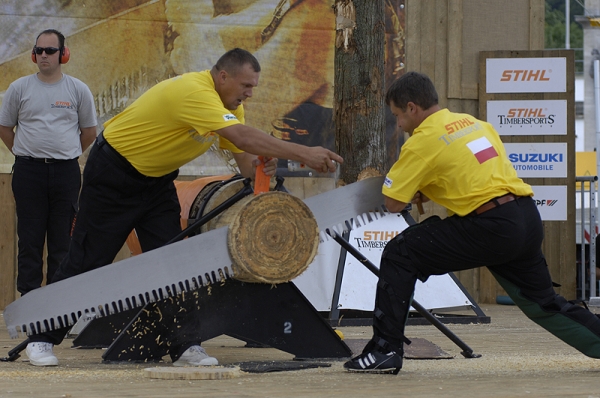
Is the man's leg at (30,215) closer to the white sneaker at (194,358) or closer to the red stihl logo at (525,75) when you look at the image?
the white sneaker at (194,358)

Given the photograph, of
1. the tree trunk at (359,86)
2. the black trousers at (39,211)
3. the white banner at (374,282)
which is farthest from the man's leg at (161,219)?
the white banner at (374,282)

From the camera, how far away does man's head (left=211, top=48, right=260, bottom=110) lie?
5473mm

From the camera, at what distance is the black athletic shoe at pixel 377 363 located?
501 cm

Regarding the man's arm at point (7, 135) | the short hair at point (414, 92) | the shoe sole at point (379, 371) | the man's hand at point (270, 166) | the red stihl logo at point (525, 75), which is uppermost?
the red stihl logo at point (525, 75)

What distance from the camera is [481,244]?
5055mm

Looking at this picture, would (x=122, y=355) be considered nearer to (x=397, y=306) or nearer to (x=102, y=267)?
(x=102, y=267)

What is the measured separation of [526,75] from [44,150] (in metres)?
6.22

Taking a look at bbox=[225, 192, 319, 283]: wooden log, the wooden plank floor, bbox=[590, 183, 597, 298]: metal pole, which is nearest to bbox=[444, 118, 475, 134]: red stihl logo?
bbox=[225, 192, 319, 283]: wooden log

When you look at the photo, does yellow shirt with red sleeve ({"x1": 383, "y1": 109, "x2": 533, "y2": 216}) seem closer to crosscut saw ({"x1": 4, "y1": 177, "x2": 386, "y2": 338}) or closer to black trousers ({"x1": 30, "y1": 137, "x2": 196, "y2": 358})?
crosscut saw ({"x1": 4, "y1": 177, "x2": 386, "y2": 338})

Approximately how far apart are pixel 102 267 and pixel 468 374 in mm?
2184

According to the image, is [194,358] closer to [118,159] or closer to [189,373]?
[189,373]

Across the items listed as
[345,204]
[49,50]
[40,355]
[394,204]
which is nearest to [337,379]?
[394,204]

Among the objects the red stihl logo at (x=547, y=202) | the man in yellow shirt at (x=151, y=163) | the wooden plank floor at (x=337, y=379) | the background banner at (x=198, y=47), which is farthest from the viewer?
the red stihl logo at (x=547, y=202)

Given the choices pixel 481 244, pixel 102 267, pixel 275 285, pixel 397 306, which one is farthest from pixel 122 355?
pixel 481 244
